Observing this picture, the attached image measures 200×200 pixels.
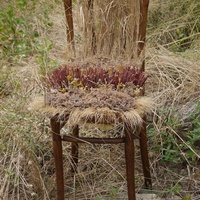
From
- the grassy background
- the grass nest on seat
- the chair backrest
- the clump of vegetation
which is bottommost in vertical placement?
the grassy background

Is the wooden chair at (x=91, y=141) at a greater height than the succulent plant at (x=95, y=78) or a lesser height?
lesser

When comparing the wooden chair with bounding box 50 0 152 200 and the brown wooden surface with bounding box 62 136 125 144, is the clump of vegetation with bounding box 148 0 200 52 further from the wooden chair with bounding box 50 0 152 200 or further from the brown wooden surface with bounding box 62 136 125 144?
the brown wooden surface with bounding box 62 136 125 144

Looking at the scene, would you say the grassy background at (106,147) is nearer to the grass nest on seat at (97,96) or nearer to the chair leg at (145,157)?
the chair leg at (145,157)

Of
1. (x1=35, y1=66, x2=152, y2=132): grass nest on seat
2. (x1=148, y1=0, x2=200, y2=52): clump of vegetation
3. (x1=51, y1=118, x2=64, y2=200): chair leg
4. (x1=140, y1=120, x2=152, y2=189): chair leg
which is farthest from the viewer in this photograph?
(x1=148, y1=0, x2=200, y2=52): clump of vegetation

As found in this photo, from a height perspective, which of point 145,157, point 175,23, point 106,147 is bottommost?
point 106,147

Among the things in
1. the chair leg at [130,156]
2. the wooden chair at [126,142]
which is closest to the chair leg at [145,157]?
the wooden chair at [126,142]

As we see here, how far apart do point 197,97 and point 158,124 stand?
0.99 ft

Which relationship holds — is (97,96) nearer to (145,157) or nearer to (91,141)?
Result: (91,141)

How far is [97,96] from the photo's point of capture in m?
1.65

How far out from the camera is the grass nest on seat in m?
1.57

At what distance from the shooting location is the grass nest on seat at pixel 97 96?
61.7 inches

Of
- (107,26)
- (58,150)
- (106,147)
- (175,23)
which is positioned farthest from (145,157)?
(175,23)

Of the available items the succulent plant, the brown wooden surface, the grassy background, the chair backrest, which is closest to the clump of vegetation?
the grassy background

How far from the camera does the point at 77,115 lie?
158cm
